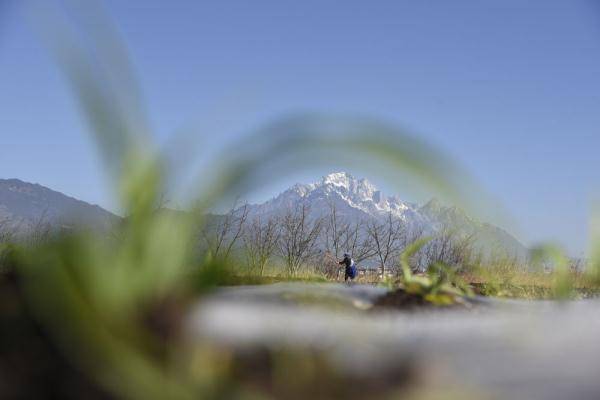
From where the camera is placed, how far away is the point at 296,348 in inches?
39.4

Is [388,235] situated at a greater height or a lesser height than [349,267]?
greater

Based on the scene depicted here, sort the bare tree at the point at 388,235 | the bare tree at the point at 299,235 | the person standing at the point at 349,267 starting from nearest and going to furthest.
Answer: the person standing at the point at 349,267 < the bare tree at the point at 299,235 < the bare tree at the point at 388,235

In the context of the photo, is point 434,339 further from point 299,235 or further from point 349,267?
point 299,235

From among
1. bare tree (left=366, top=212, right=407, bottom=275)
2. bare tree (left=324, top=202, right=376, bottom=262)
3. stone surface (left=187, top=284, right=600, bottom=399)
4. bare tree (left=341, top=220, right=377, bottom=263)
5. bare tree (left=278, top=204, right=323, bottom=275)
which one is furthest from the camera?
bare tree (left=366, top=212, right=407, bottom=275)

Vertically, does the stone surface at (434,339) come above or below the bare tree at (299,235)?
below

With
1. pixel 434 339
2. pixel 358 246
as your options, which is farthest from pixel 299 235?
pixel 434 339

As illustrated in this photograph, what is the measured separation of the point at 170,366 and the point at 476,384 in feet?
1.66

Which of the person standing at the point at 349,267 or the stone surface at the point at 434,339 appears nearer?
the stone surface at the point at 434,339

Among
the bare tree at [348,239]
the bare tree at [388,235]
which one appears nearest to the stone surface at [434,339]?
the bare tree at [348,239]

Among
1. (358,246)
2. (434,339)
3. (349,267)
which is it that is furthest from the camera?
(358,246)

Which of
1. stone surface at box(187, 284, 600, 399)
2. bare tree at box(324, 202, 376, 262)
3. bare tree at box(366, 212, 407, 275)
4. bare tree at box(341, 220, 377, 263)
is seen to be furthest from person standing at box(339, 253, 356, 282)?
bare tree at box(366, 212, 407, 275)

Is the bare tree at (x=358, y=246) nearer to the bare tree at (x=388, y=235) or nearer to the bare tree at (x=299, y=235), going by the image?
the bare tree at (x=388, y=235)

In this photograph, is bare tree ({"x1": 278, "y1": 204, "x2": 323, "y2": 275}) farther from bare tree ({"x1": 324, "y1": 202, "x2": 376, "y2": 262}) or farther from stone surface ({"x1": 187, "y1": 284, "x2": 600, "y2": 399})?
stone surface ({"x1": 187, "y1": 284, "x2": 600, "y2": 399})

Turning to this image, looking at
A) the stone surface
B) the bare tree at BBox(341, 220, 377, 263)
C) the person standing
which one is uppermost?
the bare tree at BBox(341, 220, 377, 263)
